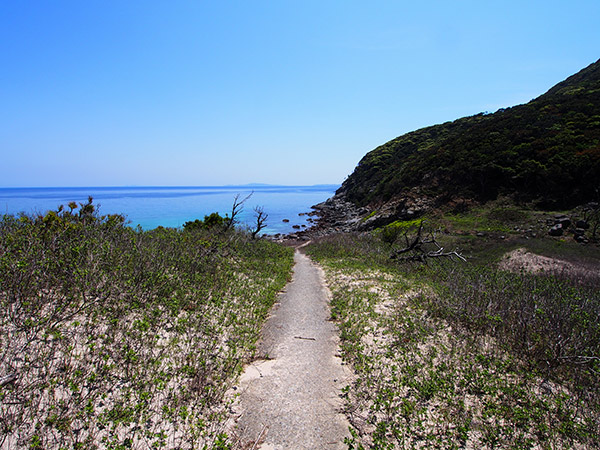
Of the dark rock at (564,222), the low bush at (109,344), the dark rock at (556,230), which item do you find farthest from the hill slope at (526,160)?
the low bush at (109,344)

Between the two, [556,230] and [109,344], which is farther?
[556,230]

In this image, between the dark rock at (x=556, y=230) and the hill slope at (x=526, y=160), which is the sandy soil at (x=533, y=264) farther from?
the hill slope at (x=526, y=160)

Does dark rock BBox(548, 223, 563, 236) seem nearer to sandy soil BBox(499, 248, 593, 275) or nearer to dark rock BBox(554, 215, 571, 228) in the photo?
dark rock BBox(554, 215, 571, 228)

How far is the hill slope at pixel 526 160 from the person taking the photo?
3069 centimetres

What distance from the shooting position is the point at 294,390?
5.44 metres

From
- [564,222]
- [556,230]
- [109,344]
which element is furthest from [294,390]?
[564,222]

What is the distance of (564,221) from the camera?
25.6 metres

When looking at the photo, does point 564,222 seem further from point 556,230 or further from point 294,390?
point 294,390

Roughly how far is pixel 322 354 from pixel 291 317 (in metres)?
2.57

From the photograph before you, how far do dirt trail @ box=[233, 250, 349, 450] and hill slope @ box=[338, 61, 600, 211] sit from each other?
34.9m

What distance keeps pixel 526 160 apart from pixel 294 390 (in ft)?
140

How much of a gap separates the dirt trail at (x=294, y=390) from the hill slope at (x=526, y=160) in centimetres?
3487

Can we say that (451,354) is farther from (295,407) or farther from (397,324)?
(295,407)

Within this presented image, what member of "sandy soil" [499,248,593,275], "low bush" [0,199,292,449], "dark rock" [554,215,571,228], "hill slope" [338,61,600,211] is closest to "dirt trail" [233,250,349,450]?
"low bush" [0,199,292,449]
